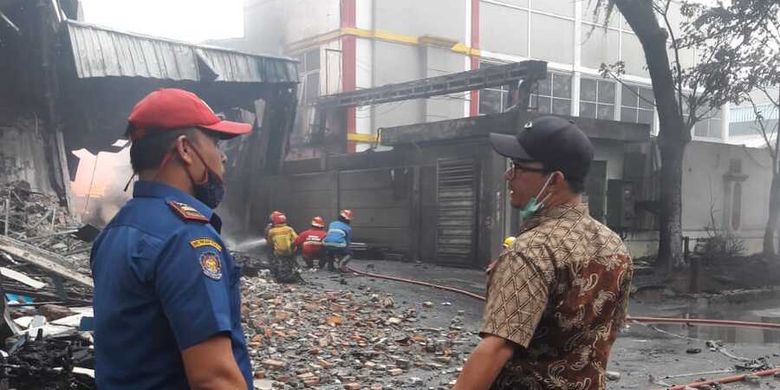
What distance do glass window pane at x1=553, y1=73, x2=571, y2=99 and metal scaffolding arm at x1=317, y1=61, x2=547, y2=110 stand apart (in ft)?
35.3

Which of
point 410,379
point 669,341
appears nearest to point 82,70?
point 410,379

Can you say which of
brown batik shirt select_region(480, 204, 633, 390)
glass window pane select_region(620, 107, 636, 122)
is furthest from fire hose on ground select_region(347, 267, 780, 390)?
glass window pane select_region(620, 107, 636, 122)

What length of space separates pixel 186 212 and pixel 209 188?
0.70ft

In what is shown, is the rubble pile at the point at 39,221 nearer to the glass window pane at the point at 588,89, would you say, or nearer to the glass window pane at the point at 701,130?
the glass window pane at the point at 588,89

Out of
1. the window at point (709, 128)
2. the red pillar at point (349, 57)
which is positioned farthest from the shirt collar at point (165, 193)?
the window at point (709, 128)

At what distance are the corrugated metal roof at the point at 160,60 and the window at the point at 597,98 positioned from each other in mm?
15198

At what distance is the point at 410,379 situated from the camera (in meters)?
5.43

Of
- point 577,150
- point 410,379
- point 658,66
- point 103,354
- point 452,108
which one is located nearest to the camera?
point 103,354

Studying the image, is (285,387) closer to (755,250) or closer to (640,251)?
(640,251)

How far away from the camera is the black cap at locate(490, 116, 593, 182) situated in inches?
74.2

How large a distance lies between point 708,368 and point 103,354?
6.30m

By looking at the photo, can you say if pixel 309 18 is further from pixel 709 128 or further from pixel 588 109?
pixel 709 128

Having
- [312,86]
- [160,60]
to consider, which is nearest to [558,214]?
[160,60]

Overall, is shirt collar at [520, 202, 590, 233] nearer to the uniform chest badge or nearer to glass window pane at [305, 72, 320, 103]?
the uniform chest badge
